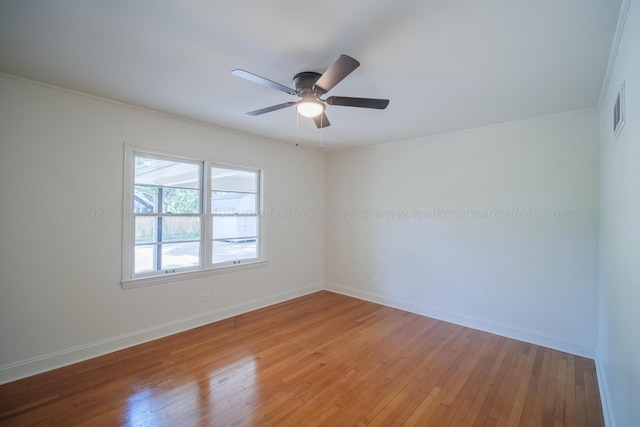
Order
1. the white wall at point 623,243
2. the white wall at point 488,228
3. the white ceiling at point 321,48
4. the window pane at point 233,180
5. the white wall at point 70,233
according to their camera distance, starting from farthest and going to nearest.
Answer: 1. the window pane at point 233,180
2. the white wall at point 488,228
3. the white wall at point 70,233
4. the white ceiling at point 321,48
5. the white wall at point 623,243

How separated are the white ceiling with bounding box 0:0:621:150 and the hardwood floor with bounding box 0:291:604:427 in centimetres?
263

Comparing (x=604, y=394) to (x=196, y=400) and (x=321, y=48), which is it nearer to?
(x=196, y=400)

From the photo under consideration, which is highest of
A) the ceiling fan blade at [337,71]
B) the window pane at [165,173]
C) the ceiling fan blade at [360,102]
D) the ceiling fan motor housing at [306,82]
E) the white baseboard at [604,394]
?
the ceiling fan motor housing at [306,82]

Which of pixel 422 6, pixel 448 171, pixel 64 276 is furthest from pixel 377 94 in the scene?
pixel 64 276

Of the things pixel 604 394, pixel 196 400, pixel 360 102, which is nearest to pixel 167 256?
pixel 196 400

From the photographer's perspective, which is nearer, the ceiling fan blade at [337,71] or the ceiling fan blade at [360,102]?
the ceiling fan blade at [337,71]

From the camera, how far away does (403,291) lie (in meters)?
4.41

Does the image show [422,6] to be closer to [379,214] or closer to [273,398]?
[273,398]

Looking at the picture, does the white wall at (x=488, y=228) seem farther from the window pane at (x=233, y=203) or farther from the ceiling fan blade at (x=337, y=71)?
the ceiling fan blade at (x=337, y=71)

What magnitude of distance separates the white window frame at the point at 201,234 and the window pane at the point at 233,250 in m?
0.06

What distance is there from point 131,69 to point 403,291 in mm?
4271

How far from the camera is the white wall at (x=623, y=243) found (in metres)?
1.41

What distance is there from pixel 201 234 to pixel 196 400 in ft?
6.66

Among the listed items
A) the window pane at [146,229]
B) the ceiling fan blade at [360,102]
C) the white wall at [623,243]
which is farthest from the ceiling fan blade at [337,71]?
the window pane at [146,229]
